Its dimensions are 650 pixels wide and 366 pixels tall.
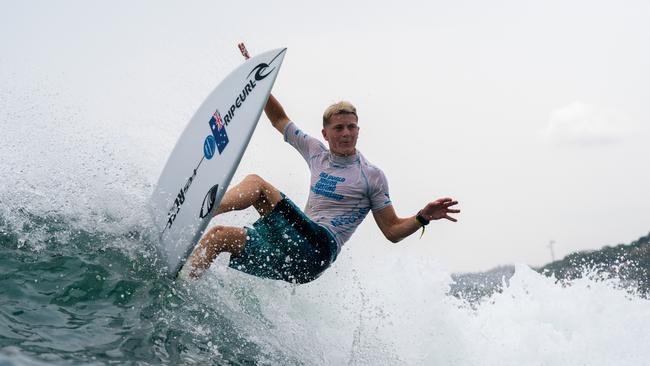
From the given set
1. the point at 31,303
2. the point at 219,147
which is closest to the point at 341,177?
the point at 219,147

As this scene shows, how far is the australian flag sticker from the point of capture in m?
5.05

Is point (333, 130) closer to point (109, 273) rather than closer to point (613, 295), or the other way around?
point (109, 273)

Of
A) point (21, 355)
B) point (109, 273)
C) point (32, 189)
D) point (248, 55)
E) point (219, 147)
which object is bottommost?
point (21, 355)

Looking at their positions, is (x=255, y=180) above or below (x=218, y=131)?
below

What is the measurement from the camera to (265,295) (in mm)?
5820

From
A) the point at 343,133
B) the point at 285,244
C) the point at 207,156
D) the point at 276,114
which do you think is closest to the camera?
the point at 285,244

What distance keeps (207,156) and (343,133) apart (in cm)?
116

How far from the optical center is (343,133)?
16.1 feet

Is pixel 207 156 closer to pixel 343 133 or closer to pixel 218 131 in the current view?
pixel 218 131

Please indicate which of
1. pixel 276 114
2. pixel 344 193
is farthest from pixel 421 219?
pixel 276 114

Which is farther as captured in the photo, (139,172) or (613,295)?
(613,295)

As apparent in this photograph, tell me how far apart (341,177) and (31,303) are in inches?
92.8

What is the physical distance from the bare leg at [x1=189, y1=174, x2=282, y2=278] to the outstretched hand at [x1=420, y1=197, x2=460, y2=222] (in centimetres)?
111

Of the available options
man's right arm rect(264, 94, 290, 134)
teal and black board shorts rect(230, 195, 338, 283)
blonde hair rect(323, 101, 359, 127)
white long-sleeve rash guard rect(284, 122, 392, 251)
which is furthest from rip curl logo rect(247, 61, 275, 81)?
teal and black board shorts rect(230, 195, 338, 283)
